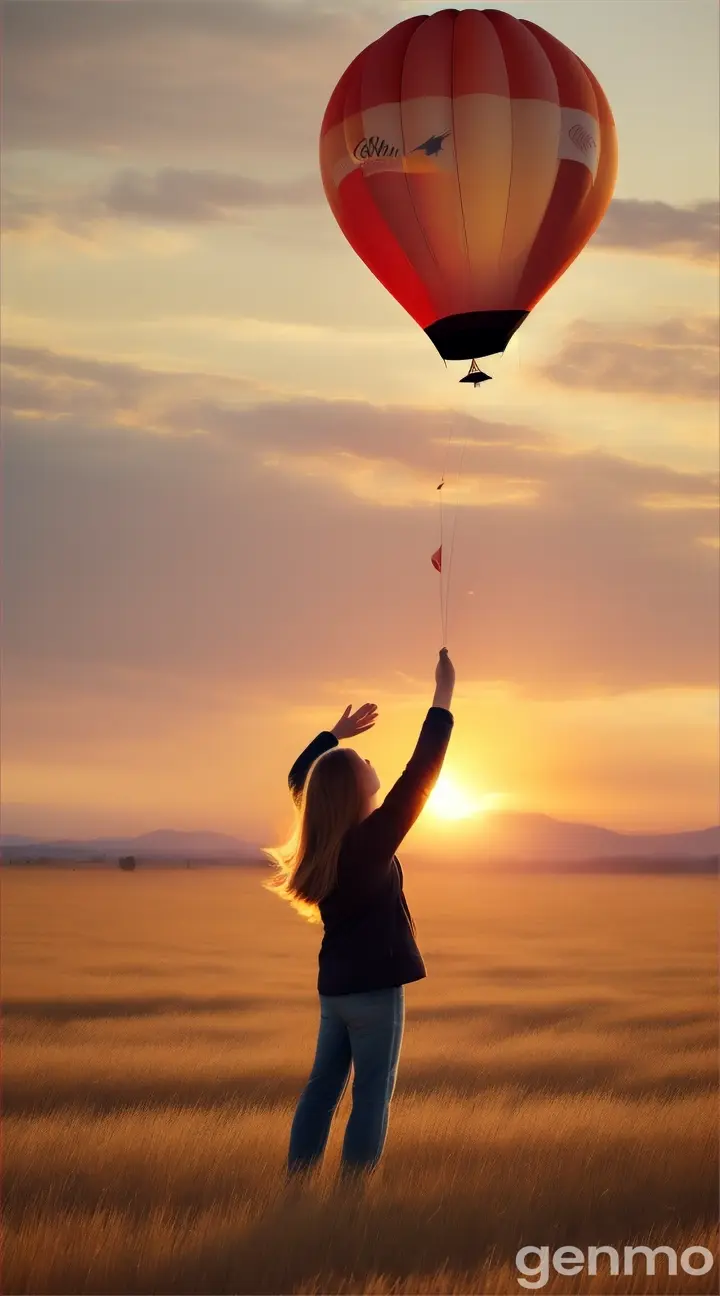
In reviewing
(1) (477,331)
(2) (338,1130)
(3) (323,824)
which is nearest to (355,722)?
(3) (323,824)

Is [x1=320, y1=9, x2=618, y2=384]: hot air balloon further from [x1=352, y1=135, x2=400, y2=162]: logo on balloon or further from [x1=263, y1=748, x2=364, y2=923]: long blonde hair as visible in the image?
[x1=263, y1=748, x2=364, y2=923]: long blonde hair

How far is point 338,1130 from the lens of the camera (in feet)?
29.3

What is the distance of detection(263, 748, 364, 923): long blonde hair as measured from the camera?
6.58 metres

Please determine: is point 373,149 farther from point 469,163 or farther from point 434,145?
point 469,163

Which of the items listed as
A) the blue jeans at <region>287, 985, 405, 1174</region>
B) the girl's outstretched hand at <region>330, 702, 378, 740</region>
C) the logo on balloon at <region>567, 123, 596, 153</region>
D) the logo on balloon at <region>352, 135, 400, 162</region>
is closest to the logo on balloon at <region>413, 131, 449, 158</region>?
the logo on balloon at <region>352, 135, 400, 162</region>

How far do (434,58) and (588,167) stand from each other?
1.74m

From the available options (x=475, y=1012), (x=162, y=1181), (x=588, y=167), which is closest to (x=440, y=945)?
(x=475, y=1012)

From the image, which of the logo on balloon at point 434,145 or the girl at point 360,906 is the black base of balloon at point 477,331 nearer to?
the logo on balloon at point 434,145

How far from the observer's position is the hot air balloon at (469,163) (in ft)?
41.8

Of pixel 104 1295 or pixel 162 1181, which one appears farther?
pixel 162 1181

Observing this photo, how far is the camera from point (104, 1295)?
620 cm

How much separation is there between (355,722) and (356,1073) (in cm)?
192

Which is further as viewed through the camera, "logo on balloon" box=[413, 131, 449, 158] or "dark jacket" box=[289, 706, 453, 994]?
"logo on balloon" box=[413, 131, 449, 158]

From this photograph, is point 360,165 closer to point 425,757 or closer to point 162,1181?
point 425,757
